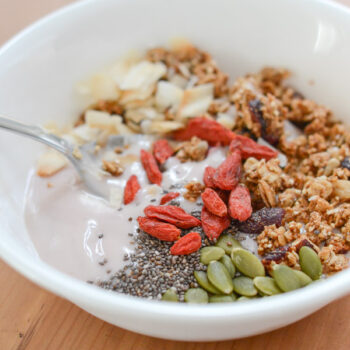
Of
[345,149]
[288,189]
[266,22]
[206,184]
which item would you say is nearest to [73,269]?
[206,184]

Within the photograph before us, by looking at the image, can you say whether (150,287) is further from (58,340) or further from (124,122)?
(124,122)

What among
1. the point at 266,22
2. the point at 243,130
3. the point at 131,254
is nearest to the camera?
the point at 131,254

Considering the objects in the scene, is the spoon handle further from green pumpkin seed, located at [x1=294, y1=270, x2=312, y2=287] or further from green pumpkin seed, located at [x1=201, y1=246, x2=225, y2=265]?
green pumpkin seed, located at [x1=294, y1=270, x2=312, y2=287]

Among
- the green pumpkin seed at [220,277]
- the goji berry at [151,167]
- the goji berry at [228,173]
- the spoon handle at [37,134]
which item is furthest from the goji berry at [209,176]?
the spoon handle at [37,134]

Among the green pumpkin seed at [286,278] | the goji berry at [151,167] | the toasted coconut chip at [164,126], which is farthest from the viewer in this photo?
the toasted coconut chip at [164,126]

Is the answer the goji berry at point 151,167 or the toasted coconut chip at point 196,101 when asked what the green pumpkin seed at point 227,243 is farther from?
the toasted coconut chip at point 196,101
